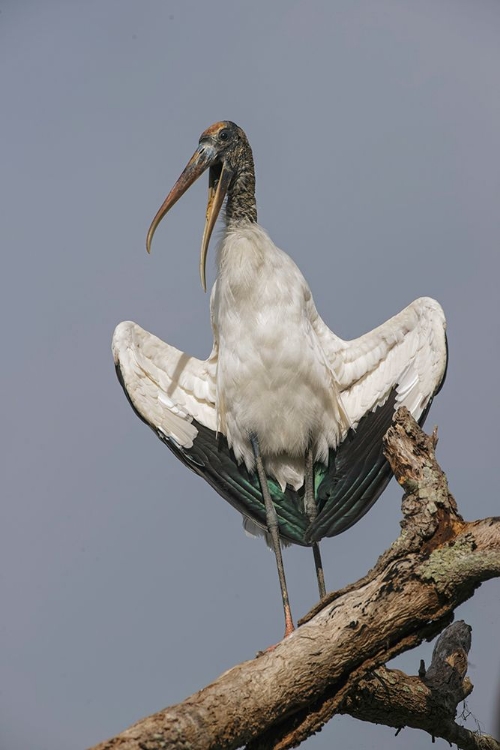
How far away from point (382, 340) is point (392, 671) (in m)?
2.44

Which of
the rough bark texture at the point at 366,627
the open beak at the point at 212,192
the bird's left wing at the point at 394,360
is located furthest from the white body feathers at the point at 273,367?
the rough bark texture at the point at 366,627

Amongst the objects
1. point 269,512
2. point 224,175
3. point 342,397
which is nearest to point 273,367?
point 342,397

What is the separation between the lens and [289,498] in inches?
259

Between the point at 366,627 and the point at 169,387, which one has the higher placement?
the point at 169,387

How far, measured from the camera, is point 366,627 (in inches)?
169

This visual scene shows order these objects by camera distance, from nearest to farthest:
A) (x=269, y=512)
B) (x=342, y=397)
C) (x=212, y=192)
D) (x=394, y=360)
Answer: (x=269, y=512), (x=394, y=360), (x=342, y=397), (x=212, y=192)

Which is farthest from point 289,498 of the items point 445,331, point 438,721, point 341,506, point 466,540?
point 466,540

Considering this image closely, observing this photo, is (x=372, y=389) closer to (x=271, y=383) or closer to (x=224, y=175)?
(x=271, y=383)

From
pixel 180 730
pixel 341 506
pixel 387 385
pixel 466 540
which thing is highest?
pixel 387 385

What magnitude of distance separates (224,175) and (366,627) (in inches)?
141

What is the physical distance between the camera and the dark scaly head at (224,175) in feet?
21.7

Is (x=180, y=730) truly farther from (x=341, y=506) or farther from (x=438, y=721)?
(x=341, y=506)

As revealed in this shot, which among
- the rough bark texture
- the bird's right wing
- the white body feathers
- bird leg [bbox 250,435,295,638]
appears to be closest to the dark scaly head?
the white body feathers

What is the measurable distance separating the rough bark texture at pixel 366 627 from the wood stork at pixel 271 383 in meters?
1.48
